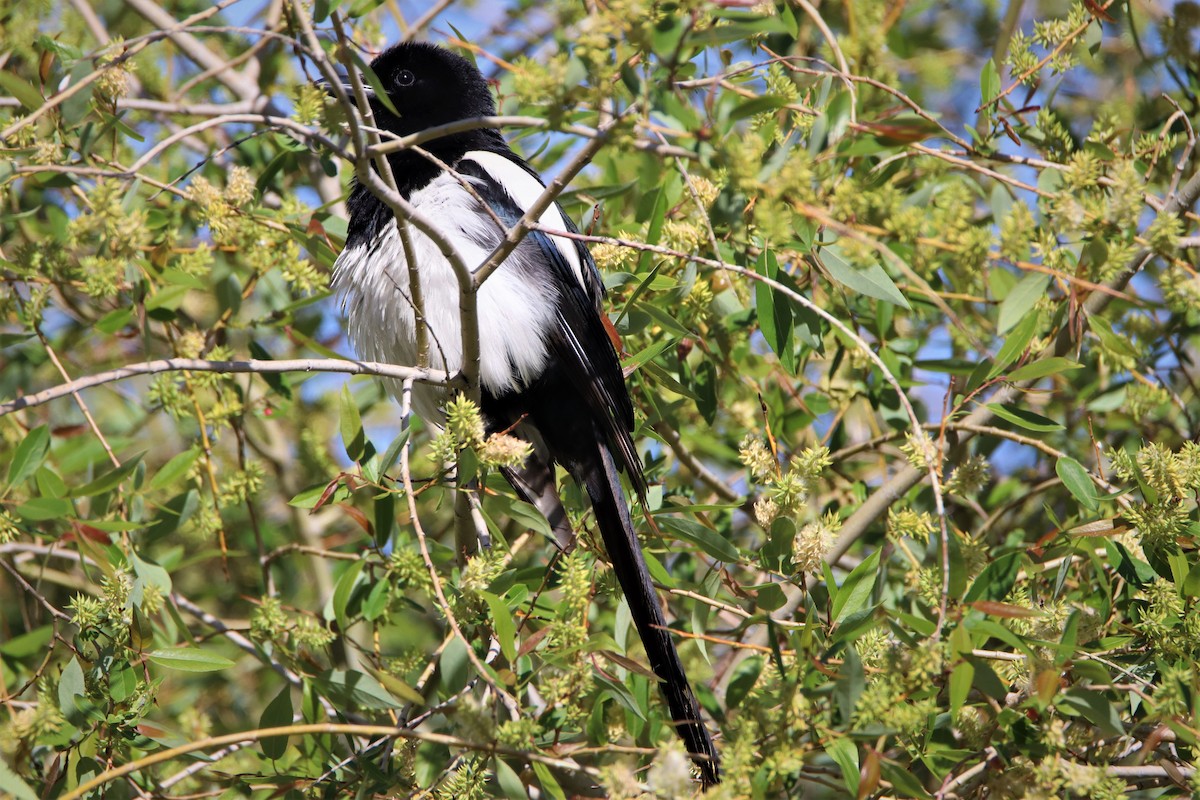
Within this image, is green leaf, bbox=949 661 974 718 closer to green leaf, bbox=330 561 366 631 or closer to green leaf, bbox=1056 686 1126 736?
green leaf, bbox=1056 686 1126 736

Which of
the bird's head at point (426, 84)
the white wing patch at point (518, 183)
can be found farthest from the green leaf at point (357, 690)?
the bird's head at point (426, 84)

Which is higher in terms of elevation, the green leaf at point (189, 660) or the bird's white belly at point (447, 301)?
the bird's white belly at point (447, 301)

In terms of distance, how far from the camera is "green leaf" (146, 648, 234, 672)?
1.97 m

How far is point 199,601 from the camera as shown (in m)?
3.90

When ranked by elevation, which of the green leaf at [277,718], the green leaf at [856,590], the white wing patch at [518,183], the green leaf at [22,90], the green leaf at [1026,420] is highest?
the green leaf at [22,90]

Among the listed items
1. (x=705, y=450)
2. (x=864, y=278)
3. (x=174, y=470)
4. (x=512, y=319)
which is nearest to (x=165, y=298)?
(x=174, y=470)

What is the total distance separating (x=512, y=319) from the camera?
2.70 metres

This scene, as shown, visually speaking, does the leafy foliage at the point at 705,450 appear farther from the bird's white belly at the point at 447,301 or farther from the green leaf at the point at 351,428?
the bird's white belly at the point at 447,301

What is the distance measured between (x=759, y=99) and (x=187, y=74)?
320 centimetres

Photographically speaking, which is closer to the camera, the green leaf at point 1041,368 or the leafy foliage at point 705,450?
the leafy foliage at point 705,450

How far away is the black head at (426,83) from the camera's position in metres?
3.29

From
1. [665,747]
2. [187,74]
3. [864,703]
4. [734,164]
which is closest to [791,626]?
[864,703]

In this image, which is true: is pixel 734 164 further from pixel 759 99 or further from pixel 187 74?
pixel 187 74

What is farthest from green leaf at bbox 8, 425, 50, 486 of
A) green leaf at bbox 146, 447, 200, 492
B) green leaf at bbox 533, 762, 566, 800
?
green leaf at bbox 533, 762, 566, 800
